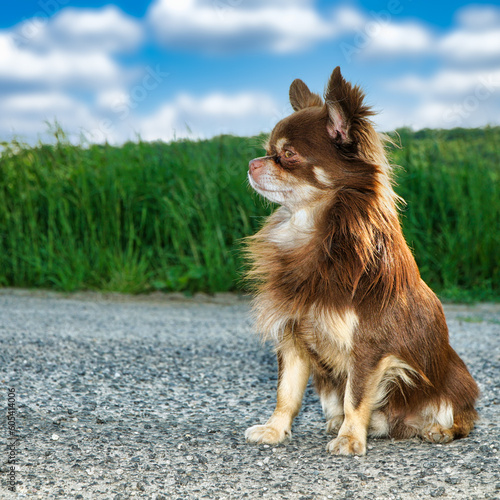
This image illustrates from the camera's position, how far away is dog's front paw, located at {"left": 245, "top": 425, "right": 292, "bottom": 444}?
3.10 meters

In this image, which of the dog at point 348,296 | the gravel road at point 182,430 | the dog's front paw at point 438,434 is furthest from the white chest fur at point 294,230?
the dog's front paw at point 438,434

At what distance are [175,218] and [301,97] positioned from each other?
5.52m

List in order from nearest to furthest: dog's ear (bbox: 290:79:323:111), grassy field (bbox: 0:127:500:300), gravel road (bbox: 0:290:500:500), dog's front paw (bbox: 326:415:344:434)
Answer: gravel road (bbox: 0:290:500:500) → dog's front paw (bbox: 326:415:344:434) → dog's ear (bbox: 290:79:323:111) → grassy field (bbox: 0:127:500:300)

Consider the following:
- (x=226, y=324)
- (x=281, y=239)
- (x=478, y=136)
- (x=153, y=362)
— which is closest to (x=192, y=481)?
(x=281, y=239)

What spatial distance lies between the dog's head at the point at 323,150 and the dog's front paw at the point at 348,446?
3.94 feet

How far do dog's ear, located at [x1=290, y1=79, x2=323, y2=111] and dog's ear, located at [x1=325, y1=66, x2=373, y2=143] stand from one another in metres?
0.49

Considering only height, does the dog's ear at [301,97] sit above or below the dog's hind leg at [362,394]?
above

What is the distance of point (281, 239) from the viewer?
316 centimetres

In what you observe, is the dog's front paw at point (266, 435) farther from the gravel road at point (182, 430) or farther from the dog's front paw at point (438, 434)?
the dog's front paw at point (438, 434)

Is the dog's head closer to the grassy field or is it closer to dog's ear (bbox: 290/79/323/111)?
dog's ear (bbox: 290/79/323/111)

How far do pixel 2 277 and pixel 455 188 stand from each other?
718 centimetres

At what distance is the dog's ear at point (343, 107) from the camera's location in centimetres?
288

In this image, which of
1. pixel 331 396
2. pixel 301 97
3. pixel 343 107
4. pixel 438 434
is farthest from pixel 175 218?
pixel 438 434

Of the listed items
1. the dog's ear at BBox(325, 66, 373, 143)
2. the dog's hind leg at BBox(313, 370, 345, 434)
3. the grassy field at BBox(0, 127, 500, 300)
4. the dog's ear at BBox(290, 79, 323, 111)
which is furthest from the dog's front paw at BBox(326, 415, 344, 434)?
the grassy field at BBox(0, 127, 500, 300)
